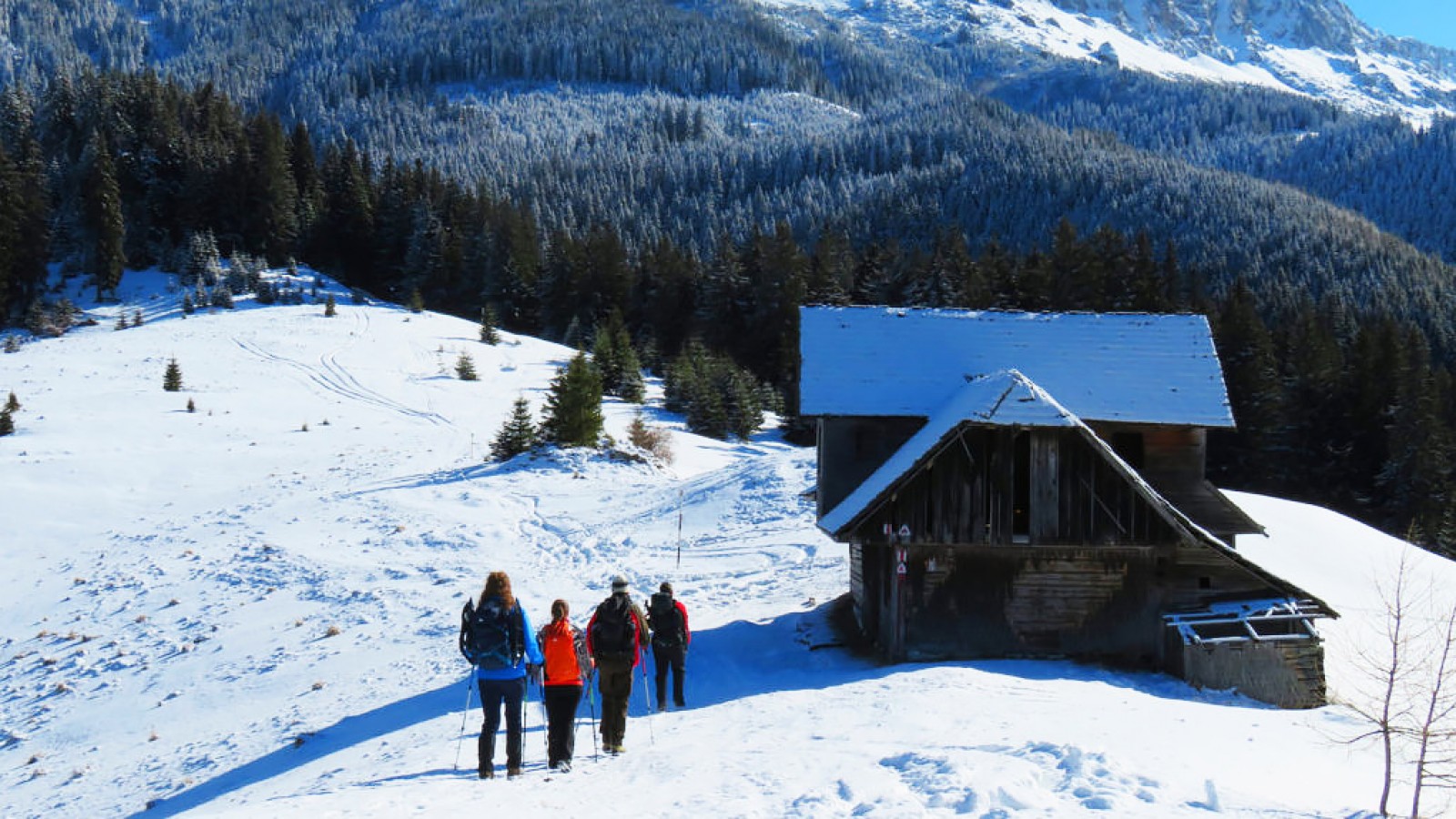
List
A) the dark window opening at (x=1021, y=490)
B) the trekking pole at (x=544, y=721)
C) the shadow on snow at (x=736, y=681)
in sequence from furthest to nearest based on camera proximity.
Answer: the dark window opening at (x=1021, y=490) < the shadow on snow at (x=736, y=681) < the trekking pole at (x=544, y=721)

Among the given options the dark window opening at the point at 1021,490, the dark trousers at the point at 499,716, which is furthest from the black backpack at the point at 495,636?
the dark window opening at the point at 1021,490

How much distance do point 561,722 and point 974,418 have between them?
916 cm

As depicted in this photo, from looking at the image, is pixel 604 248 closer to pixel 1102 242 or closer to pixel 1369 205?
pixel 1102 242

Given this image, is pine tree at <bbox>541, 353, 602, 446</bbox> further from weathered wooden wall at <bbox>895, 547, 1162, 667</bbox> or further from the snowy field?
weathered wooden wall at <bbox>895, 547, 1162, 667</bbox>

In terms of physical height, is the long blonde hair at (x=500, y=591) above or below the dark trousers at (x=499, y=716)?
above

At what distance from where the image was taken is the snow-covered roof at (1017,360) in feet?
64.3

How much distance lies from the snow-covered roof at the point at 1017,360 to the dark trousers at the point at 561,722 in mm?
9870

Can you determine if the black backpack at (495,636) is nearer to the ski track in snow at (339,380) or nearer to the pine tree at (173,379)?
the ski track in snow at (339,380)

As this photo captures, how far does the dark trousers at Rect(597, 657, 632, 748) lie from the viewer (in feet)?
38.0

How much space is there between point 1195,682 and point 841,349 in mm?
8802

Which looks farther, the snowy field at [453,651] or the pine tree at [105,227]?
the pine tree at [105,227]

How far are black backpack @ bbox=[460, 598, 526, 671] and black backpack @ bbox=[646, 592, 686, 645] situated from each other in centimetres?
430

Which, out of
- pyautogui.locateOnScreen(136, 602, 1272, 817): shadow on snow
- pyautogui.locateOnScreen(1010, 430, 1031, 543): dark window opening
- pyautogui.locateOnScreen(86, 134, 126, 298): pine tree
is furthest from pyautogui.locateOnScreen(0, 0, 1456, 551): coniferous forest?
pyautogui.locateOnScreen(136, 602, 1272, 817): shadow on snow

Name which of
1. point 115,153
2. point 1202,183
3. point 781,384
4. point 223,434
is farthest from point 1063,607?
point 1202,183
